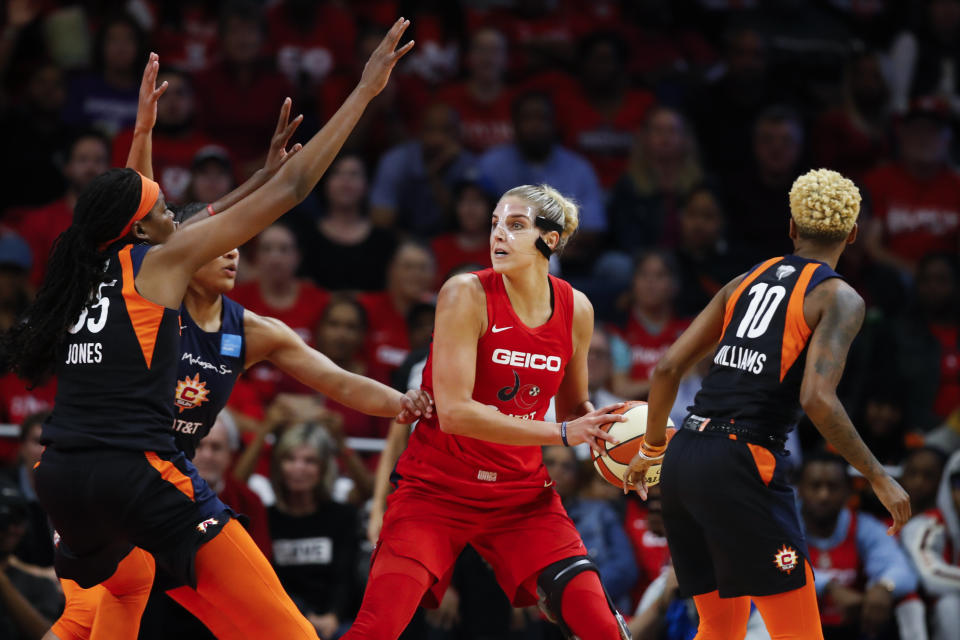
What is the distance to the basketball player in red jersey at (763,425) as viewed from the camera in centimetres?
457

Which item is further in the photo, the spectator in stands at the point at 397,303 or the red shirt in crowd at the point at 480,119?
the red shirt in crowd at the point at 480,119

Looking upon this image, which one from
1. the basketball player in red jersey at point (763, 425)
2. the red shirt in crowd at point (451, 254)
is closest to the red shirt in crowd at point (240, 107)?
the red shirt in crowd at point (451, 254)

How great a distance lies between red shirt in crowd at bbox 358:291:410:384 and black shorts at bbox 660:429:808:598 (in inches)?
152

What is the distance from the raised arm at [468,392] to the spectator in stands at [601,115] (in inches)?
232

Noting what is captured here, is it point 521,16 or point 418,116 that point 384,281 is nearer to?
point 418,116

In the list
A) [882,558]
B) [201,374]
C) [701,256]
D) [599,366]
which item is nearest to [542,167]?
[701,256]

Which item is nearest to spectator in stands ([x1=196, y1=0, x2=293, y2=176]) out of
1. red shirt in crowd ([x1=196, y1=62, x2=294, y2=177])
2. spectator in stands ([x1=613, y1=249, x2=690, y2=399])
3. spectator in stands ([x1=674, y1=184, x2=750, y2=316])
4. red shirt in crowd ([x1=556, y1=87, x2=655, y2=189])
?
red shirt in crowd ([x1=196, y1=62, x2=294, y2=177])

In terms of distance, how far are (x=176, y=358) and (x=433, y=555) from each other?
1225 millimetres

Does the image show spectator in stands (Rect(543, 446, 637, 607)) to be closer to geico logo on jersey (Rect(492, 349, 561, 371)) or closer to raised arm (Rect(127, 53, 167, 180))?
geico logo on jersey (Rect(492, 349, 561, 371))

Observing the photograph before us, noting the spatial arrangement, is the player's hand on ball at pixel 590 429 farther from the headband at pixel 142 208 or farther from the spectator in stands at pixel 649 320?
the spectator in stands at pixel 649 320

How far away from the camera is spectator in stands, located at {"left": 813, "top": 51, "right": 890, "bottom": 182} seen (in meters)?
10.9

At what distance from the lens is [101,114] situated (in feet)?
32.0

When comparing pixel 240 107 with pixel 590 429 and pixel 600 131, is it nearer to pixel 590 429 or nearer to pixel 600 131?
pixel 600 131

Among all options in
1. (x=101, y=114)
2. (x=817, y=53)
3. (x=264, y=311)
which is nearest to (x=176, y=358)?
(x=264, y=311)
